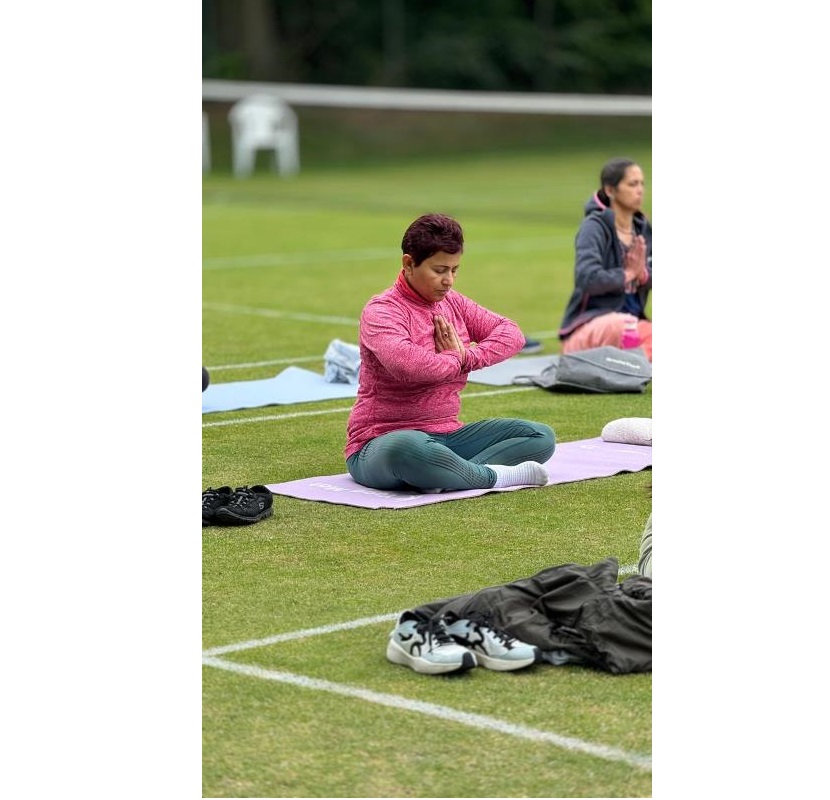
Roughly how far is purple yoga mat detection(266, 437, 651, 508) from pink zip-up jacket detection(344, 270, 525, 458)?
9.2 inches

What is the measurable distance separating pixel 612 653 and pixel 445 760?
823mm

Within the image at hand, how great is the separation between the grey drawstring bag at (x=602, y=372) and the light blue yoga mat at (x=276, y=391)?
1244 millimetres

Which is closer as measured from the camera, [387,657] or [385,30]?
[387,657]

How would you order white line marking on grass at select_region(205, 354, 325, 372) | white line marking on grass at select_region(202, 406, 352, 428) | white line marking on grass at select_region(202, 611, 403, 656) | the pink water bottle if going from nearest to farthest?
white line marking on grass at select_region(202, 611, 403, 656), white line marking on grass at select_region(202, 406, 352, 428), the pink water bottle, white line marking on grass at select_region(205, 354, 325, 372)

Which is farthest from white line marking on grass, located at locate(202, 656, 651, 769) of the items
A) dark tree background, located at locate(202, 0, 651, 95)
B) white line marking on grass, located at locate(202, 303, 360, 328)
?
dark tree background, located at locate(202, 0, 651, 95)

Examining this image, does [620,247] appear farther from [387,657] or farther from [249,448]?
[387,657]

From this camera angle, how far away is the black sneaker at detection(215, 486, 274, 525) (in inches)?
268

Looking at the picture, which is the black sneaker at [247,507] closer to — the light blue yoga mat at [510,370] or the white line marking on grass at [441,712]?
the white line marking on grass at [441,712]

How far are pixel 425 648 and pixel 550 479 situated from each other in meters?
2.74

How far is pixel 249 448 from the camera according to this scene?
859cm

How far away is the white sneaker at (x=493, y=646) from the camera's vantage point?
16.5 feet

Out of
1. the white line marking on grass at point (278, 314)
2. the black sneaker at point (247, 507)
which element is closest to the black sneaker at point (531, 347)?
the white line marking on grass at point (278, 314)

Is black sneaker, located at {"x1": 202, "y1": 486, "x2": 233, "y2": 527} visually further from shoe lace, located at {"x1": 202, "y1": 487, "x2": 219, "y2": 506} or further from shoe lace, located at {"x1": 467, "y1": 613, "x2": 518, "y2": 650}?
shoe lace, located at {"x1": 467, "y1": 613, "x2": 518, "y2": 650}
